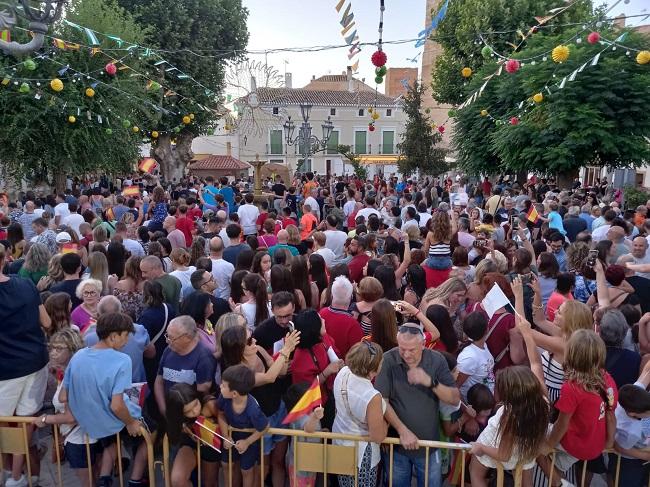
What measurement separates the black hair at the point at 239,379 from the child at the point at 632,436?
7.41 feet

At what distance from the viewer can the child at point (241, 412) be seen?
319 cm

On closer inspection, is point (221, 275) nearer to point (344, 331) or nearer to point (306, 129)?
point (344, 331)

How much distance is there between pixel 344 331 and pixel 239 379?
1.17 m

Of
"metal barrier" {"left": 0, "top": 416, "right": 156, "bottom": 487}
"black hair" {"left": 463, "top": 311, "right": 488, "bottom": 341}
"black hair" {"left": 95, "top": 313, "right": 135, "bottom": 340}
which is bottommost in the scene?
"metal barrier" {"left": 0, "top": 416, "right": 156, "bottom": 487}

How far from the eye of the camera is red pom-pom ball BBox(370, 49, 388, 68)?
9000mm

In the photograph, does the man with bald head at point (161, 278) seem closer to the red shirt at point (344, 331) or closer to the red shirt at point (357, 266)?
the red shirt at point (344, 331)

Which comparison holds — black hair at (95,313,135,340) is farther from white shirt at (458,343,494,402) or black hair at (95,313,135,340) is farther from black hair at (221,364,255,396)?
white shirt at (458,343,494,402)

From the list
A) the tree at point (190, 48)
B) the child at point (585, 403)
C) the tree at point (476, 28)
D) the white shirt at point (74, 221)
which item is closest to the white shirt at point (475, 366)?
the child at point (585, 403)

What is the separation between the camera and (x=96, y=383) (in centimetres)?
332

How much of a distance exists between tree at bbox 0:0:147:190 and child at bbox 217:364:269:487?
39.6 ft

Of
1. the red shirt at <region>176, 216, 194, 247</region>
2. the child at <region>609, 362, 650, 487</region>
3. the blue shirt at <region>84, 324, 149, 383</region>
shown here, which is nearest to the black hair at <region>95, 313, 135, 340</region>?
the blue shirt at <region>84, 324, 149, 383</region>

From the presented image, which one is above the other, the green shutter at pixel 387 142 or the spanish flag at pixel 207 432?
the green shutter at pixel 387 142

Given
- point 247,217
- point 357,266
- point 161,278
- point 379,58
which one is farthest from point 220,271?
point 379,58

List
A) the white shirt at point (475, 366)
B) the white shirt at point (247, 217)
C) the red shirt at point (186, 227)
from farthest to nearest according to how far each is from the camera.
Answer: the white shirt at point (247, 217) → the red shirt at point (186, 227) → the white shirt at point (475, 366)
